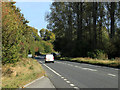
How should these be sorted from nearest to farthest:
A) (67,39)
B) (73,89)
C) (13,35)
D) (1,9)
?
(73,89) < (1,9) < (13,35) < (67,39)

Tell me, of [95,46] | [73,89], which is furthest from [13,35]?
[95,46]

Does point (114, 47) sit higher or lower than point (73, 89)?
higher

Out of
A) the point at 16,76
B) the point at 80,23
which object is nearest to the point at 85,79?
the point at 16,76

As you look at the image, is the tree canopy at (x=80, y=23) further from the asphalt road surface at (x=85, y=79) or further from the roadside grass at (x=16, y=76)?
the roadside grass at (x=16, y=76)

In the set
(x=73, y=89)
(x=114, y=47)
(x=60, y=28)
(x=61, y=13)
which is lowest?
(x=73, y=89)

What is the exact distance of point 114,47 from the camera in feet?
129

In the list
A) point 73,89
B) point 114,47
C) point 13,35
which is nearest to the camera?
point 73,89

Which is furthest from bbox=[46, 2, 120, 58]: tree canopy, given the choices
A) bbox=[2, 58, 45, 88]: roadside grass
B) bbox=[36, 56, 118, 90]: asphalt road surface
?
bbox=[2, 58, 45, 88]: roadside grass

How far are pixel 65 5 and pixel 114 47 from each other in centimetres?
2136

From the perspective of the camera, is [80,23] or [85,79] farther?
[80,23]

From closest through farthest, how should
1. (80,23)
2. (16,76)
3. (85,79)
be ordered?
(85,79) → (16,76) → (80,23)

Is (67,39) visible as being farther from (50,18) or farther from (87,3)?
(87,3)

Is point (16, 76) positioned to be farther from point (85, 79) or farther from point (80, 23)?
point (80, 23)

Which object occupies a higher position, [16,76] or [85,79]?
[16,76]
